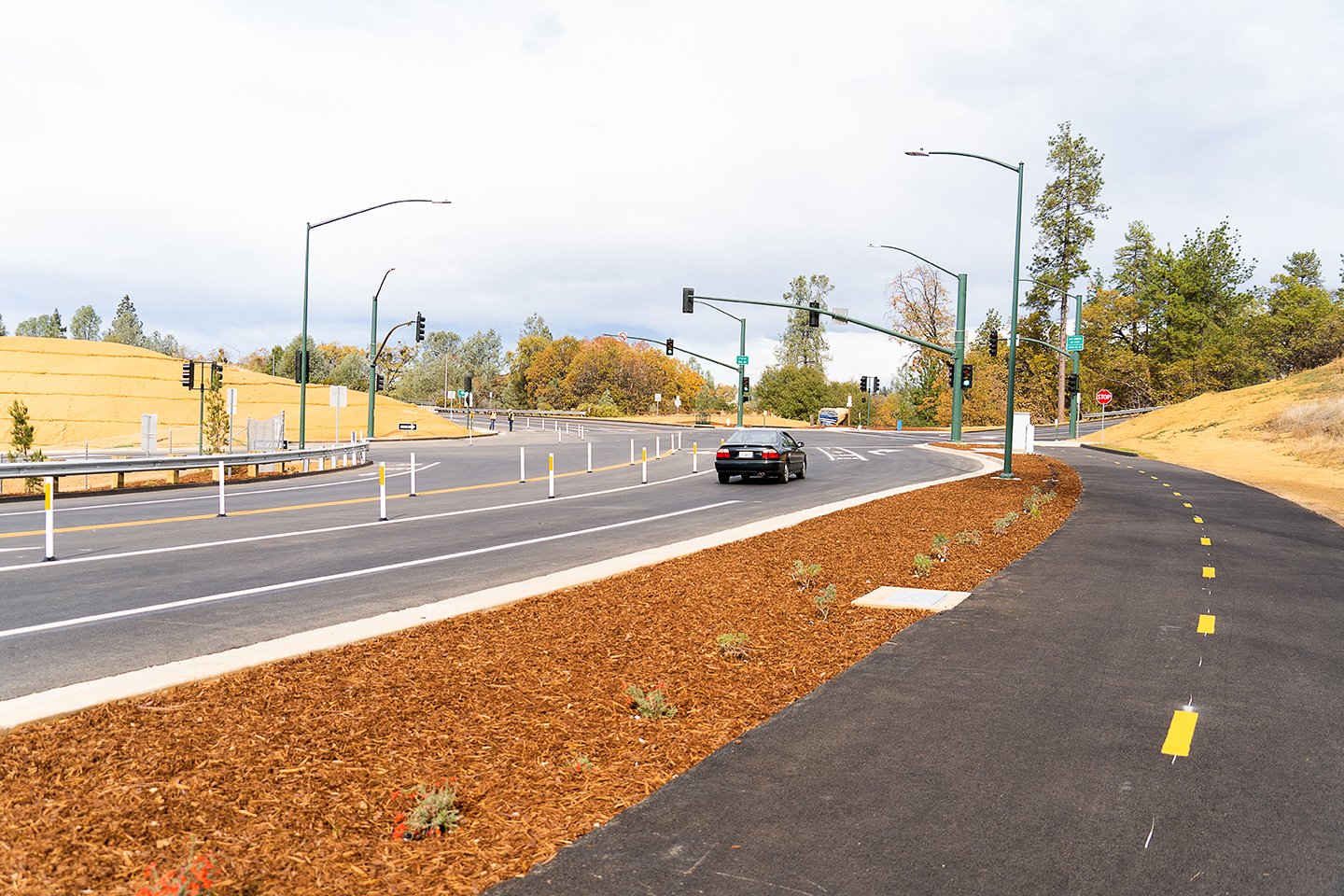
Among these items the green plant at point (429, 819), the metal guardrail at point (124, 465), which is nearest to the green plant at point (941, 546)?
the green plant at point (429, 819)

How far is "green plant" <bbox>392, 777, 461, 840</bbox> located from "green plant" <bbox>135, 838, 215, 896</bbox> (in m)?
0.71

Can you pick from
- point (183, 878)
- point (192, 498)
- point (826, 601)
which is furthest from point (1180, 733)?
point (192, 498)

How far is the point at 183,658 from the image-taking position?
21.6 ft

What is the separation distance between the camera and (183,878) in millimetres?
3188

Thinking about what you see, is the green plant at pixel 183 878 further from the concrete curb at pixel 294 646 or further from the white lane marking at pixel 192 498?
the white lane marking at pixel 192 498

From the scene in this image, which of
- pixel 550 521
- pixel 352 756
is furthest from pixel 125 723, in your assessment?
pixel 550 521

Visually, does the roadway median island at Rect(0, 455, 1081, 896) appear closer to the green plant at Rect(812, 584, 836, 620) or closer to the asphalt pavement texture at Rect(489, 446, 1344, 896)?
the green plant at Rect(812, 584, 836, 620)

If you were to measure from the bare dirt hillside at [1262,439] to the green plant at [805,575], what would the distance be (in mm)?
12144

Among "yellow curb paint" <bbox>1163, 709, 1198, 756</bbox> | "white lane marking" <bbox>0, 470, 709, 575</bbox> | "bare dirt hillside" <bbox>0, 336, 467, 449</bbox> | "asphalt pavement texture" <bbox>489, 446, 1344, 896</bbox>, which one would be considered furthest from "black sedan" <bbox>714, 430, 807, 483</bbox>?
"bare dirt hillside" <bbox>0, 336, 467, 449</bbox>

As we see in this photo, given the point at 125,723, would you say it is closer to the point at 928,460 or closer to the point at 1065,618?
the point at 1065,618

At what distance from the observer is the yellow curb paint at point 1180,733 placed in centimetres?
475

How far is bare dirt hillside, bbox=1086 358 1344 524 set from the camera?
2642 cm

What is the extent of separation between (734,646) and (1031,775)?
8.57ft

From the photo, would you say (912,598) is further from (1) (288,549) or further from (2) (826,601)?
(1) (288,549)
